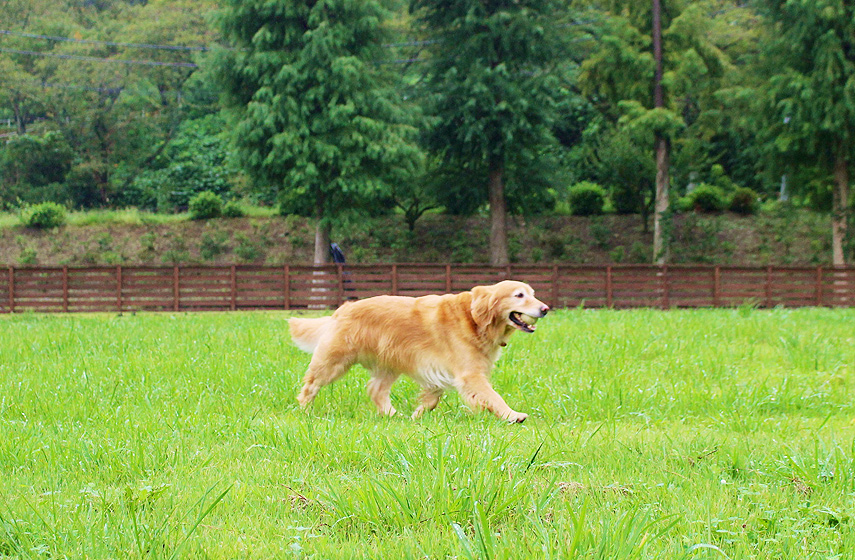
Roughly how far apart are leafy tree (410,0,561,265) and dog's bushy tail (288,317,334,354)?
1907cm

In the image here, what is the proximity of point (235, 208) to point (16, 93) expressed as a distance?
14516 millimetres

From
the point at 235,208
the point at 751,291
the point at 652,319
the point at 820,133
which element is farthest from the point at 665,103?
the point at 235,208

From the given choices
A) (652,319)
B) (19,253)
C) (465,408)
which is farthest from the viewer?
(19,253)

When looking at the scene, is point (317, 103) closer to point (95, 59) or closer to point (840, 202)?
point (840, 202)

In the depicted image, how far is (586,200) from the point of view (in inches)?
1300

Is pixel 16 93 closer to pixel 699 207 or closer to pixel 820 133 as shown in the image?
pixel 699 207

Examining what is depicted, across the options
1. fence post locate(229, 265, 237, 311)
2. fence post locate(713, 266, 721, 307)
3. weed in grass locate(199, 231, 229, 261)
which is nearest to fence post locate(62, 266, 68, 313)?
fence post locate(229, 265, 237, 311)

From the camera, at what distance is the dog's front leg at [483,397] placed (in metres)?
5.46

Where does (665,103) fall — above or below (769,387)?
above

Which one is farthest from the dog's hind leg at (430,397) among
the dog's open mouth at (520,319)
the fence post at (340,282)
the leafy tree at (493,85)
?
the leafy tree at (493,85)

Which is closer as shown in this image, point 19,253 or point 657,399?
point 657,399

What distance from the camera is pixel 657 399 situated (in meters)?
6.28

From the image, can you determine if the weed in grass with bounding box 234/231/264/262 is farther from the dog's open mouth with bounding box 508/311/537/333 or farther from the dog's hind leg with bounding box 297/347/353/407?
the dog's open mouth with bounding box 508/311/537/333

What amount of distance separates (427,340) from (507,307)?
2.16 ft
